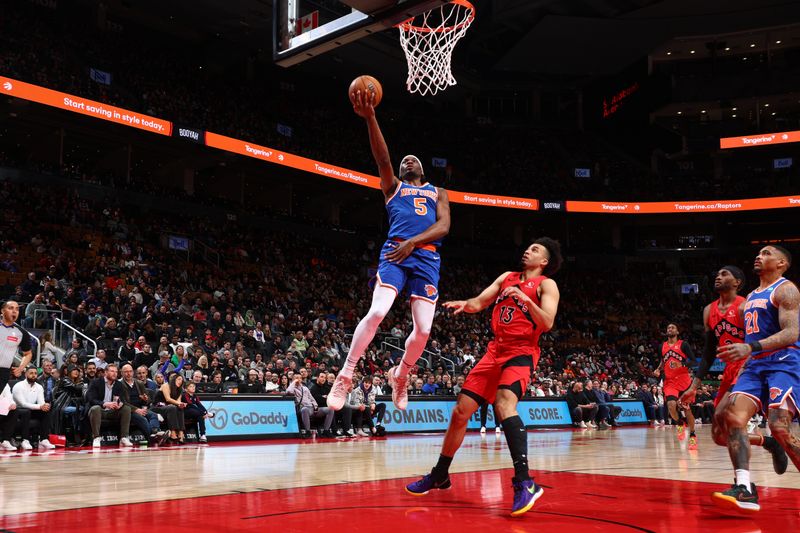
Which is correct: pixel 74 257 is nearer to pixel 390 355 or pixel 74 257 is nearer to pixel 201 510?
pixel 390 355

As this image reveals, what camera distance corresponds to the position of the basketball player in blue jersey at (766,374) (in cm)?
535

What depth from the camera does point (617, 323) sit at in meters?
35.7

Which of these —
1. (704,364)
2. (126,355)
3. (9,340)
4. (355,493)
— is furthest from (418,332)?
(126,355)

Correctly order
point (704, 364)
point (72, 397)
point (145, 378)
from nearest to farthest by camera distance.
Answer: point (704, 364) → point (72, 397) → point (145, 378)

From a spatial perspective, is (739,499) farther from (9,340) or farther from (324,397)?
(324,397)

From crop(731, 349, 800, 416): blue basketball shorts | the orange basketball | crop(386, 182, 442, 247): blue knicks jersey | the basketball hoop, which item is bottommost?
crop(731, 349, 800, 416): blue basketball shorts

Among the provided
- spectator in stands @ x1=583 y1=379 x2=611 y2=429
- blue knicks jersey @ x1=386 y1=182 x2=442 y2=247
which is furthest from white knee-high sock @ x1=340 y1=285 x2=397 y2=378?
spectator in stands @ x1=583 y1=379 x2=611 y2=429

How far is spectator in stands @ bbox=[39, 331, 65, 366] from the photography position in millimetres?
15044

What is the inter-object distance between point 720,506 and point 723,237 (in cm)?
3723

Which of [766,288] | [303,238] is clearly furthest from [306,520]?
[303,238]

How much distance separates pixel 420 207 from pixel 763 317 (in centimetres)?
291

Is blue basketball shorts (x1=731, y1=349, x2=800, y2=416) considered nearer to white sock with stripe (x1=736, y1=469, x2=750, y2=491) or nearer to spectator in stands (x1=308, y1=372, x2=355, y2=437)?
white sock with stripe (x1=736, y1=469, x2=750, y2=491)

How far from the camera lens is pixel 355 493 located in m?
5.97

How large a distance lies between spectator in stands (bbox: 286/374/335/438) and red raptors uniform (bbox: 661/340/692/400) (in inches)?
258
